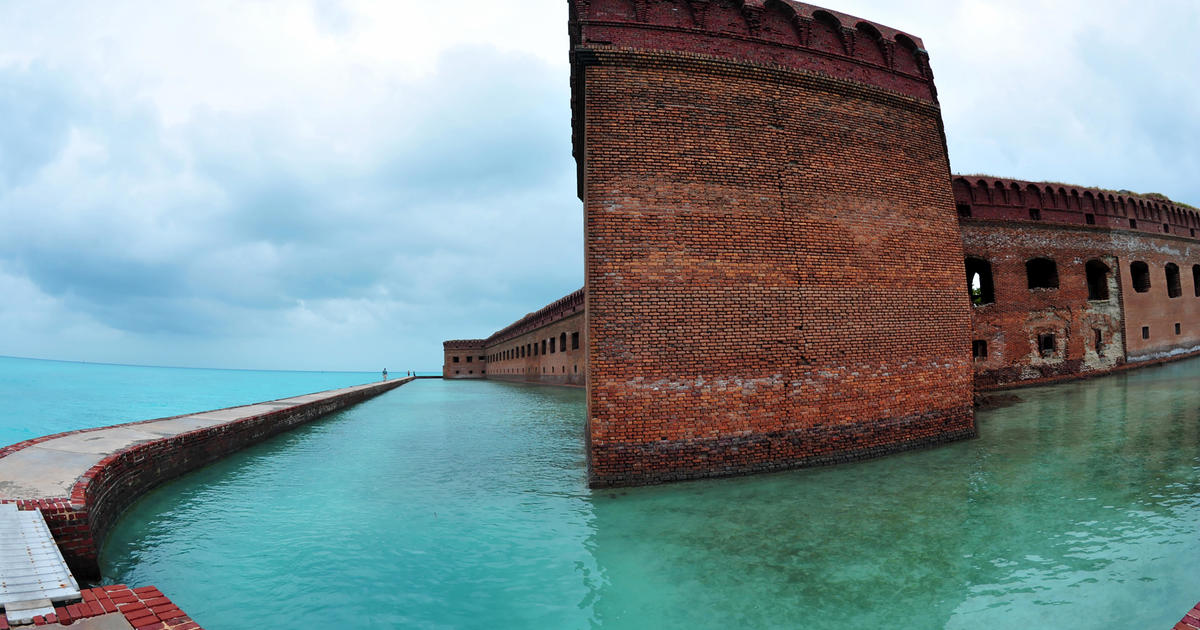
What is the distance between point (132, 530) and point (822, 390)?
304 inches

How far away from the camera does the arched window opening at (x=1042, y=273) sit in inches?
682

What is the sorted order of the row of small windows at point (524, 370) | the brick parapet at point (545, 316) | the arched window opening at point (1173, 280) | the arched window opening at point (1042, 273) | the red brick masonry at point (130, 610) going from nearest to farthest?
the red brick masonry at point (130, 610), the arched window opening at point (1042, 273), the arched window opening at point (1173, 280), the brick parapet at point (545, 316), the row of small windows at point (524, 370)

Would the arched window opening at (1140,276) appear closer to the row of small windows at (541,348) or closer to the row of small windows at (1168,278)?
the row of small windows at (1168,278)

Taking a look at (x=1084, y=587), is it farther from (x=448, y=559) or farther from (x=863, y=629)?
(x=448, y=559)

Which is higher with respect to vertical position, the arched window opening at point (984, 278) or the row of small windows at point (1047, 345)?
the arched window opening at point (984, 278)

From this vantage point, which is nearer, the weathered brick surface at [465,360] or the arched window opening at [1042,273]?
the arched window opening at [1042,273]

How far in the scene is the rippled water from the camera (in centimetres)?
325

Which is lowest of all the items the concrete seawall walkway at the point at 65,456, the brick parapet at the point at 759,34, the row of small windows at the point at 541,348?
the concrete seawall walkway at the point at 65,456

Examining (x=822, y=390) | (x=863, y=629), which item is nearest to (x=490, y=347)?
(x=822, y=390)

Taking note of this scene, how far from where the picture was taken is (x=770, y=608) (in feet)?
10.6

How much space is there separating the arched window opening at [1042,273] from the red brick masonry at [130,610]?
21141 millimetres

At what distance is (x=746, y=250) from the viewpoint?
6668 mm

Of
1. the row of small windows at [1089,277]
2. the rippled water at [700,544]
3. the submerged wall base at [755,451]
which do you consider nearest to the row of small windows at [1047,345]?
the row of small windows at [1089,277]

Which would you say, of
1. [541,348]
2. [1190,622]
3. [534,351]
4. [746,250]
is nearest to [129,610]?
[1190,622]
